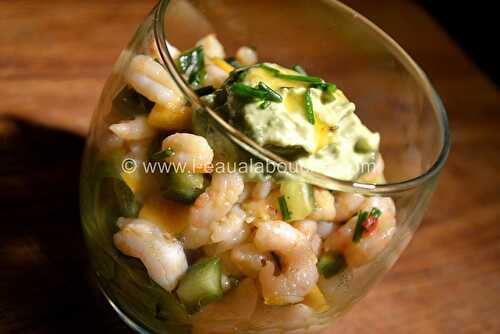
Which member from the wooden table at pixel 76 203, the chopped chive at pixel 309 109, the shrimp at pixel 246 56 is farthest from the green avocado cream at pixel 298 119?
the wooden table at pixel 76 203

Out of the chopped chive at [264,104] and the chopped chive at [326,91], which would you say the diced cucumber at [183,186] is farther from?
the chopped chive at [326,91]

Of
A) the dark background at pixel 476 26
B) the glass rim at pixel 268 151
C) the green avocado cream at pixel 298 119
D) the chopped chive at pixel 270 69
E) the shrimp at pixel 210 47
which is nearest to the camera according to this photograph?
the glass rim at pixel 268 151

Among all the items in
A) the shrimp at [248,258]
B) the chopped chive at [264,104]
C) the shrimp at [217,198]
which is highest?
the chopped chive at [264,104]

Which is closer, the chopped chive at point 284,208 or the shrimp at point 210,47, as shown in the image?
the chopped chive at point 284,208

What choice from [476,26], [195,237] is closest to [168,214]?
[195,237]

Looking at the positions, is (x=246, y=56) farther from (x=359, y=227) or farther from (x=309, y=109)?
(x=359, y=227)

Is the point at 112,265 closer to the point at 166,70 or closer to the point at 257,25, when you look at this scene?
the point at 166,70

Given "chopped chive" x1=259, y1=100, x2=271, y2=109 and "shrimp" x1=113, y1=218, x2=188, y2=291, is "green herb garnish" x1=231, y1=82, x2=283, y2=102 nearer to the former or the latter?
"chopped chive" x1=259, y1=100, x2=271, y2=109
